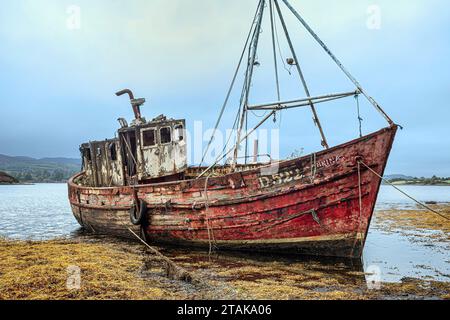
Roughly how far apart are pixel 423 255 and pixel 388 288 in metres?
4.50

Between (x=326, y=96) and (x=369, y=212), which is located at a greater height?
(x=326, y=96)

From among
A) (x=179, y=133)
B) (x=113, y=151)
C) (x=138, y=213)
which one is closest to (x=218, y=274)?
(x=138, y=213)

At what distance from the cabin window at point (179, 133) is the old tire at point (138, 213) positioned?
3.04 metres

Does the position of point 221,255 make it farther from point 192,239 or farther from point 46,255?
point 46,255

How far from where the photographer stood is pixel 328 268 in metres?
Answer: 9.02

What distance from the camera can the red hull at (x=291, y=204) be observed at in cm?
931

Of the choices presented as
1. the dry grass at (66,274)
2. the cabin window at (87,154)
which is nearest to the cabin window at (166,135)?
the dry grass at (66,274)

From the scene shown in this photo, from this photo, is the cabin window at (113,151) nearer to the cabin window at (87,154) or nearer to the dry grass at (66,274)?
the cabin window at (87,154)

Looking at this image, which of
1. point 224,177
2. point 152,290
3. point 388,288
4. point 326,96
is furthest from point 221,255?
point 326,96

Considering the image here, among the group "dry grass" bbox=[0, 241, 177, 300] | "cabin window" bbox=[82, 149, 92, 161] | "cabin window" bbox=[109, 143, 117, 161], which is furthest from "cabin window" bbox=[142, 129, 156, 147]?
"cabin window" bbox=[82, 149, 92, 161]

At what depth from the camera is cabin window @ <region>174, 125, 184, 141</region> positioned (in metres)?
14.0

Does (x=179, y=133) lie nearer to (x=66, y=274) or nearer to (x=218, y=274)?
(x=218, y=274)

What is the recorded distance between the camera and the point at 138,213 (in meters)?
12.5

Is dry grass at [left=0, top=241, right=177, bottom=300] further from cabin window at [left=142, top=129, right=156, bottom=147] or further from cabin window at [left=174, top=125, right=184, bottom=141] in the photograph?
cabin window at [left=174, top=125, right=184, bottom=141]
